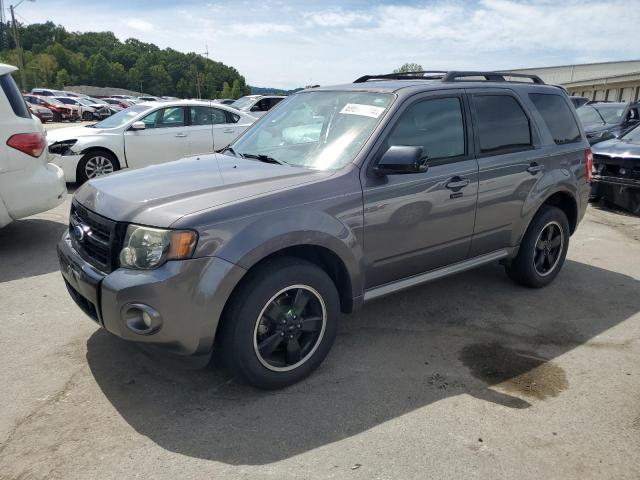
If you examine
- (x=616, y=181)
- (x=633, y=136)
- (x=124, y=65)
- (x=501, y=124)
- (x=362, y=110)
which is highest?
(x=124, y=65)

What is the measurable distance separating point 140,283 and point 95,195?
0.87 metres

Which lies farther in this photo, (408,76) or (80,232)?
(408,76)

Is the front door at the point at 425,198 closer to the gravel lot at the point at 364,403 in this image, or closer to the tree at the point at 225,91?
the gravel lot at the point at 364,403

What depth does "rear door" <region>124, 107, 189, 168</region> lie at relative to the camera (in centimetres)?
931

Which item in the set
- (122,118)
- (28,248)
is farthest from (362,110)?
(122,118)

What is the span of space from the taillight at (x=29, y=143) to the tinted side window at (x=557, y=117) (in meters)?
4.99

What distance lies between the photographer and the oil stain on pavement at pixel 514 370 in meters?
3.30

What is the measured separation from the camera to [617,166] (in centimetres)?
836

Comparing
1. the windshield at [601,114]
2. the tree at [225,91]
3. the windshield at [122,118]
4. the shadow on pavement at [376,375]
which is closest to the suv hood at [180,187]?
the shadow on pavement at [376,375]

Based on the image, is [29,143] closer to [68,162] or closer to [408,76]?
[68,162]

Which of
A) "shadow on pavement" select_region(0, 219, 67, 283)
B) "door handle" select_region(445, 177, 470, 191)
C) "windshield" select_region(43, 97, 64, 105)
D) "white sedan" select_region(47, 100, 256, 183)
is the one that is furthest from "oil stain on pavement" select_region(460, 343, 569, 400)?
"windshield" select_region(43, 97, 64, 105)

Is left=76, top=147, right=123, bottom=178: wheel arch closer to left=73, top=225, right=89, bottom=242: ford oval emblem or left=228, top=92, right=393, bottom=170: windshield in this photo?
left=228, top=92, right=393, bottom=170: windshield

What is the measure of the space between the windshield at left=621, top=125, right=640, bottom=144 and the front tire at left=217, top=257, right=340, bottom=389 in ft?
25.3

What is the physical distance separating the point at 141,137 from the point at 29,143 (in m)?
3.85
